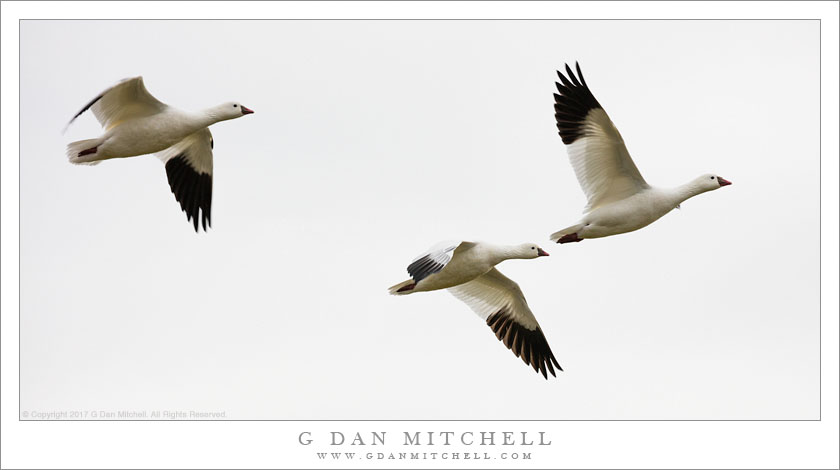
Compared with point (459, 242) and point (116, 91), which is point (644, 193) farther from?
point (116, 91)

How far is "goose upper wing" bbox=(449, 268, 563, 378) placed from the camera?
570 inches

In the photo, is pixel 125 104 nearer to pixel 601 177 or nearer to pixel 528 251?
pixel 528 251

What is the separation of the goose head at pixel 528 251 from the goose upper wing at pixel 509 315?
1150 millimetres

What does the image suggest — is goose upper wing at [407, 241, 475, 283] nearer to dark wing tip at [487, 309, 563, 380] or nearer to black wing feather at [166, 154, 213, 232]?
dark wing tip at [487, 309, 563, 380]

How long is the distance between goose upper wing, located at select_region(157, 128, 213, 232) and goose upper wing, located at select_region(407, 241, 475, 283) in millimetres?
3565

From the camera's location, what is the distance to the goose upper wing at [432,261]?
478 inches

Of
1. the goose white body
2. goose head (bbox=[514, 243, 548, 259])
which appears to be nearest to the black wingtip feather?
goose head (bbox=[514, 243, 548, 259])

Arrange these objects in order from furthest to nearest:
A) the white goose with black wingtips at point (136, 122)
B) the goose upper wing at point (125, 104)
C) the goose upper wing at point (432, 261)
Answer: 1. the white goose with black wingtips at point (136, 122)
2. the goose upper wing at point (125, 104)
3. the goose upper wing at point (432, 261)

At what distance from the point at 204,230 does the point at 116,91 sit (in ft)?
8.37

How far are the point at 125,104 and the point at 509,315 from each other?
17.1 feet

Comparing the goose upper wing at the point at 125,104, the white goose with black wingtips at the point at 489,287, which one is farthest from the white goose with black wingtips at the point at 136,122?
the white goose with black wingtips at the point at 489,287

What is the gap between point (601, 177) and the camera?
13.2m

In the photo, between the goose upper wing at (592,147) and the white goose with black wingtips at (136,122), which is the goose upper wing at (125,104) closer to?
the white goose with black wingtips at (136,122)

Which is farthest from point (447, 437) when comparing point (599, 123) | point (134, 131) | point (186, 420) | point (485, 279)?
point (134, 131)
